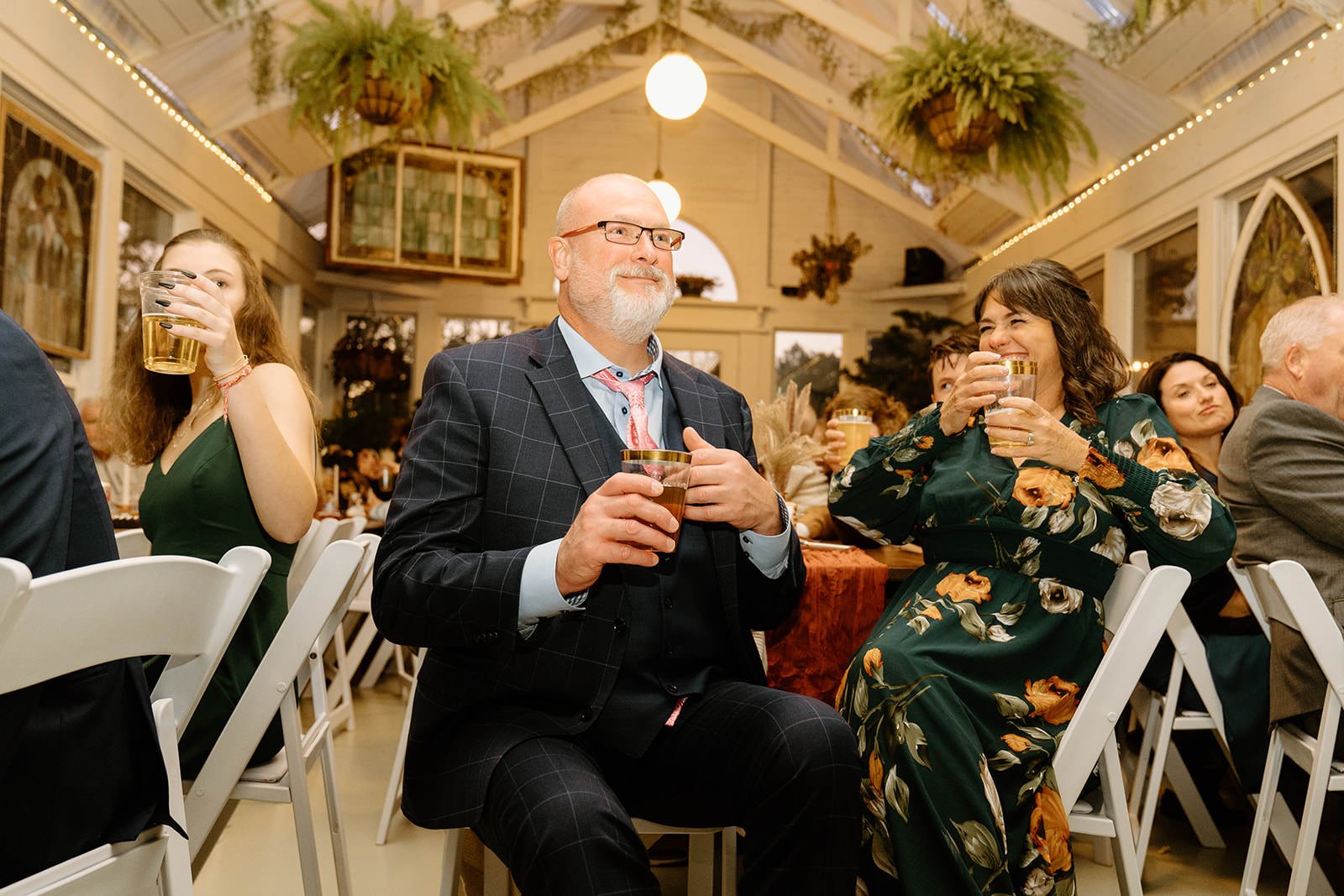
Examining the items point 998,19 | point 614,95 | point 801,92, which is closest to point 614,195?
point 998,19

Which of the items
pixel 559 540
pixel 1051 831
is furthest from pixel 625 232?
pixel 1051 831

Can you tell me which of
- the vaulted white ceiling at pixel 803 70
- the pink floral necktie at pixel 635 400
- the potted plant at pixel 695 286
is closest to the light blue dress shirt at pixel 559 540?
the pink floral necktie at pixel 635 400

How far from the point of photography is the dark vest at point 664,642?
5.67ft

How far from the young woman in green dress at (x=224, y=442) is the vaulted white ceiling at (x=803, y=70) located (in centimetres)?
355

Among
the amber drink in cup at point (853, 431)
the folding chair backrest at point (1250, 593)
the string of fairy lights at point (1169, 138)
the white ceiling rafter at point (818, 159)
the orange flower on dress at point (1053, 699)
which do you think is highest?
the white ceiling rafter at point (818, 159)

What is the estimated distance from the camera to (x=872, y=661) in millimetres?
2148

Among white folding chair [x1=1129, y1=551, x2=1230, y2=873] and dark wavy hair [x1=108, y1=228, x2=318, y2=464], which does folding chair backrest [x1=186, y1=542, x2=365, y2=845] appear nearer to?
dark wavy hair [x1=108, y1=228, x2=318, y2=464]

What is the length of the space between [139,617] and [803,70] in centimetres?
972

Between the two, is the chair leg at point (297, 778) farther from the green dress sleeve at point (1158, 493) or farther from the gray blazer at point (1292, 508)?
the gray blazer at point (1292, 508)

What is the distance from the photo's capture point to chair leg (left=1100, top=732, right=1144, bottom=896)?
1970mm

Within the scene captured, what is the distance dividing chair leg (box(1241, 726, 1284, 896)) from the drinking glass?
258 centimetres

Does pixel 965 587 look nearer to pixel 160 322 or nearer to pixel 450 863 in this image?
pixel 450 863

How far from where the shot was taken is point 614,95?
10484mm

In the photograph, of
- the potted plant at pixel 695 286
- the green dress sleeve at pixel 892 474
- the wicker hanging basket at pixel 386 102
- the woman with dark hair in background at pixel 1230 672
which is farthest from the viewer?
the potted plant at pixel 695 286
